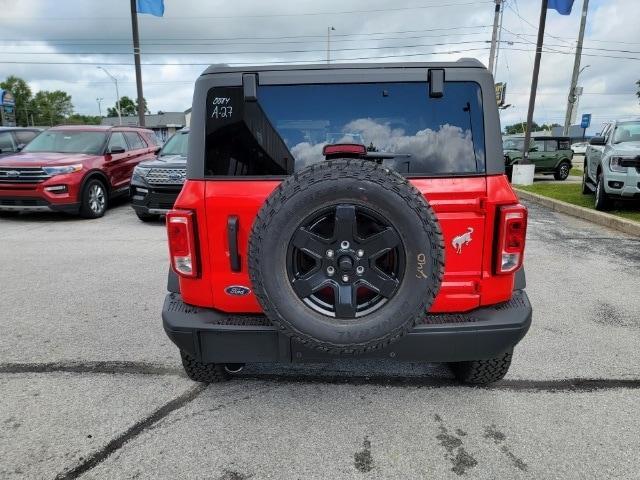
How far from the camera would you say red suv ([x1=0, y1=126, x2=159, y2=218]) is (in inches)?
339

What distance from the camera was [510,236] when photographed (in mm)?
2365

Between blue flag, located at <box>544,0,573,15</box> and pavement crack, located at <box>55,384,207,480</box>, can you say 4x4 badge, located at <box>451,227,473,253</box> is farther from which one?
blue flag, located at <box>544,0,573,15</box>

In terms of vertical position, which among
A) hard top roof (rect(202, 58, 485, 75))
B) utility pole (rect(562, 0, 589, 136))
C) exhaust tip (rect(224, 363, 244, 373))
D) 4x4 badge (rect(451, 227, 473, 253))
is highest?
utility pole (rect(562, 0, 589, 136))

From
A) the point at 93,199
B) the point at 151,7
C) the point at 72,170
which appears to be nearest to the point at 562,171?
the point at 93,199

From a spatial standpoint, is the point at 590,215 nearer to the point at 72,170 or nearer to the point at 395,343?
the point at 395,343

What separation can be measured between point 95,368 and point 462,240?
2.64 meters

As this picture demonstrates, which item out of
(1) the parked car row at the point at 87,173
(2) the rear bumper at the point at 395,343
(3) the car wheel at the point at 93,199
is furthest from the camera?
(3) the car wheel at the point at 93,199

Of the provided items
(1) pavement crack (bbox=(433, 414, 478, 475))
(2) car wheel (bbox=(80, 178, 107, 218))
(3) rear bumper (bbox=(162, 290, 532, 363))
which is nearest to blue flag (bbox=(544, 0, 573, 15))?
(2) car wheel (bbox=(80, 178, 107, 218))

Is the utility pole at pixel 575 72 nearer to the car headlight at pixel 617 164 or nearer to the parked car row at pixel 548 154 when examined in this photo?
the parked car row at pixel 548 154

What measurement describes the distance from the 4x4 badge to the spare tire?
0.30m

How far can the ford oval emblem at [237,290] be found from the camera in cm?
244

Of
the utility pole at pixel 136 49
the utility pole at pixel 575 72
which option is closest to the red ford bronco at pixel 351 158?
the utility pole at pixel 136 49

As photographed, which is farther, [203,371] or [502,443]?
[203,371]

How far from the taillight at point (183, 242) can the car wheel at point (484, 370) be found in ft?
5.79
